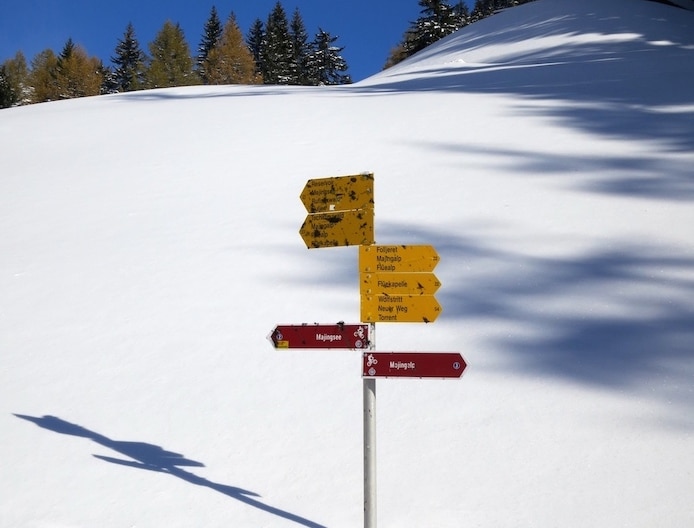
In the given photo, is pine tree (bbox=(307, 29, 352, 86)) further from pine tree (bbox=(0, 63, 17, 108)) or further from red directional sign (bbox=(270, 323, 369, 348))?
red directional sign (bbox=(270, 323, 369, 348))

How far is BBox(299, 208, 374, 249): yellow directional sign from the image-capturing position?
10.6 ft

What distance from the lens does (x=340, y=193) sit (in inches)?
130

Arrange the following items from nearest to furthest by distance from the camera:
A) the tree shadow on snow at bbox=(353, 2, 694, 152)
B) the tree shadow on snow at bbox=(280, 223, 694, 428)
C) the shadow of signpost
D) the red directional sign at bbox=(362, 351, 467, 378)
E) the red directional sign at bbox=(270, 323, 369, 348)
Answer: the red directional sign at bbox=(362, 351, 467, 378) < the red directional sign at bbox=(270, 323, 369, 348) < the shadow of signpost < the tree shadow on snow at bbox=(280, 223, 694, 428) < the tree shadow on snow at bbox=(353, 2, 694, 152)

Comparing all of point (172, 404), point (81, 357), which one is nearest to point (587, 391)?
point (172, 404)

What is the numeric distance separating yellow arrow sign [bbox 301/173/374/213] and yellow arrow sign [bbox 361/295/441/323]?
1.55 feet

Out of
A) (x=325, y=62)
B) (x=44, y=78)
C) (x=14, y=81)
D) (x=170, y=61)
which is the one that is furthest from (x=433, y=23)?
(x=14, y=81)

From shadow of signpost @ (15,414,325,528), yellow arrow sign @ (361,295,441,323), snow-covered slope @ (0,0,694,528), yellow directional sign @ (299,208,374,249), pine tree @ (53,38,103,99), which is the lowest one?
shadow of signpost @ (15,414,325,528)

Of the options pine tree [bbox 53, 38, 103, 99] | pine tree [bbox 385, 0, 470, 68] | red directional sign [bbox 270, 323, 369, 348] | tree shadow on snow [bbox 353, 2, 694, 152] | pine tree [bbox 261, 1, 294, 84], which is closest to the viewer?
red directional sign [bbox 270, 323, 369, 348]

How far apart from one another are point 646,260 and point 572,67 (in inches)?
443

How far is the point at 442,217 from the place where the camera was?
24.3ft

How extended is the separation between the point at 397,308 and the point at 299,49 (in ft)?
197

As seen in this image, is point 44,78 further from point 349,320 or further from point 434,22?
point 349,320

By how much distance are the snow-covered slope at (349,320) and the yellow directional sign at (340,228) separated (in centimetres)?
149

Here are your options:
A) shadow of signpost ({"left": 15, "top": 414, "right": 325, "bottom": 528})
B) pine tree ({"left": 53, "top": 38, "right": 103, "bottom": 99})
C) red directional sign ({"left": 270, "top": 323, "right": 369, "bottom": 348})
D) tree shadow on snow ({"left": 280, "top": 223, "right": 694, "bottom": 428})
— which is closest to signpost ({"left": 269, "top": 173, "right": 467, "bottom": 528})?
red directional sign ({"left": 270, "top": 323, "right": 369, "bottom": 348})
